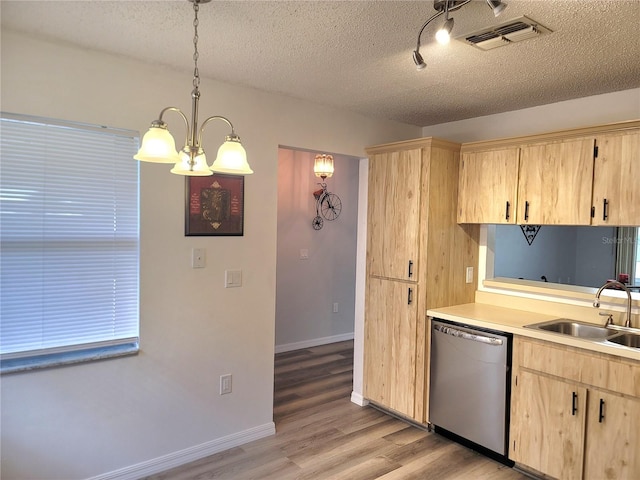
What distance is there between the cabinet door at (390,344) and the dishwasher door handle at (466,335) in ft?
0.73

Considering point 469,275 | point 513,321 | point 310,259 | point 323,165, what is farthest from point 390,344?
point 323,165

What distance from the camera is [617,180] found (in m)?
2.60

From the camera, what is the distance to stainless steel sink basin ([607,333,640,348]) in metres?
2.61

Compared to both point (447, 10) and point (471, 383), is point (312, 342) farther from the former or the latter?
point (447, 10)

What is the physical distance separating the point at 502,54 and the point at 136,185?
216 centimetres

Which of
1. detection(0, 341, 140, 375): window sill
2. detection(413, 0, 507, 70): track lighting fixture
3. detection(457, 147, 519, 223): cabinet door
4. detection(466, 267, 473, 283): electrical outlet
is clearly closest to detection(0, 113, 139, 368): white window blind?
detection(0, 341, 140, 375): window sill

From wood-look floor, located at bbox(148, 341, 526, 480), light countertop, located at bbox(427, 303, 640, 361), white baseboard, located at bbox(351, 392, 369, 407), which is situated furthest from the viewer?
white baseboard, located at bbox(351, 392, 369, 407)

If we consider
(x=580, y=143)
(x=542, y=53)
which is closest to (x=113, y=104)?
(x=542, y=53)

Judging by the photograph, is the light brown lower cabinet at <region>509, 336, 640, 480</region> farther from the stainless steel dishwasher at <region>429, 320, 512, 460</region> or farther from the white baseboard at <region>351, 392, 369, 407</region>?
the white baseboard at <region>351, 392, 369, 407</region>

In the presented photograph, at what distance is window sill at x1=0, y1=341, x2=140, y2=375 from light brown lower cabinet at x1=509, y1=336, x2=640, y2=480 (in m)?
2.38

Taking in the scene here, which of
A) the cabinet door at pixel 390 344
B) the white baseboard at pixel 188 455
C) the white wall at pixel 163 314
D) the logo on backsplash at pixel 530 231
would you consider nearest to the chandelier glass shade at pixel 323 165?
the white wall at pixel 163 314

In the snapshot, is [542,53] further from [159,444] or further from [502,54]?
[159,444]

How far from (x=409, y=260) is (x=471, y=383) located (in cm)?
96

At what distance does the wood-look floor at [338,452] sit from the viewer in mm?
2715
